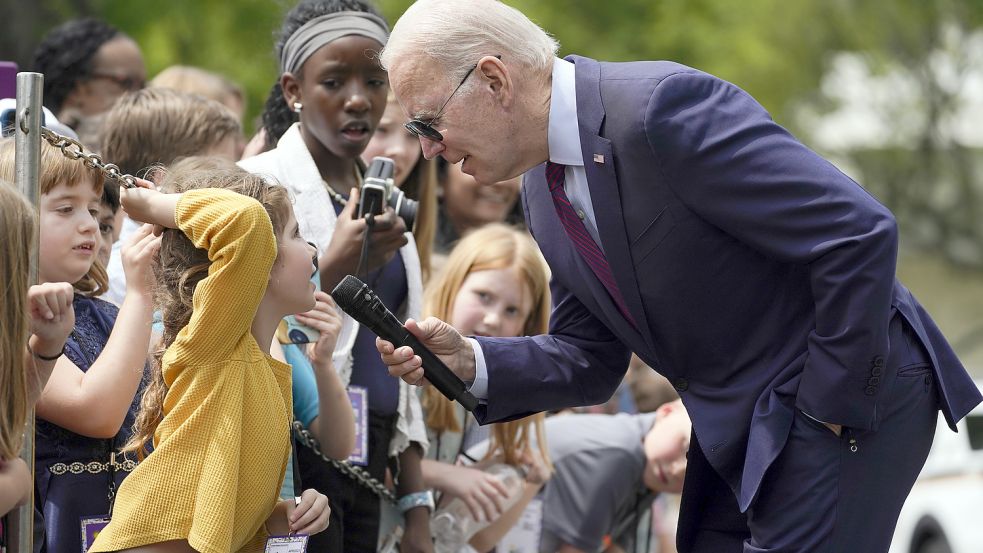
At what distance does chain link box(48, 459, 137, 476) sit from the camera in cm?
306

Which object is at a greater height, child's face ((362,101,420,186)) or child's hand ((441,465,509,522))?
child's face ((362,101,420,186))

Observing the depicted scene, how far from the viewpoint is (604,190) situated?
9.95 ft

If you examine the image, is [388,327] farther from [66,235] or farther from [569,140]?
[66,235]

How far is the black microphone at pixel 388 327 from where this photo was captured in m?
3.01

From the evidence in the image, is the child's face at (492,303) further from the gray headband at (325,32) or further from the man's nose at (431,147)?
the man's nose at (431,147)

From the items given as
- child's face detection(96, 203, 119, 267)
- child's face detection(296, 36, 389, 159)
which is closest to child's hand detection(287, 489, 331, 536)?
child's face detection(96, 203, 119, 267)

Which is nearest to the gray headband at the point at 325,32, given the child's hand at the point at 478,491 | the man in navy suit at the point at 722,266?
the man in navy suit at the point at 722,266

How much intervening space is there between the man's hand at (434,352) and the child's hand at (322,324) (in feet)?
0.62

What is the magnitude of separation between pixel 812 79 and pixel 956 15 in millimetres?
2525

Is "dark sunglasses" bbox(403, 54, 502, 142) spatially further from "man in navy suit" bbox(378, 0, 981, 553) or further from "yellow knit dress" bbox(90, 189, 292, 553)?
"yellow knit dress" bbox(90, 189, 292, 553)

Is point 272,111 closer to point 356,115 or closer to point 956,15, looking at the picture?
point 356,115

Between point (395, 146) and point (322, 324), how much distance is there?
139 centimetres

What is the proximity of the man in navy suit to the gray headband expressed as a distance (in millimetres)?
950

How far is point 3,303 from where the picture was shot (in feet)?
8.16
